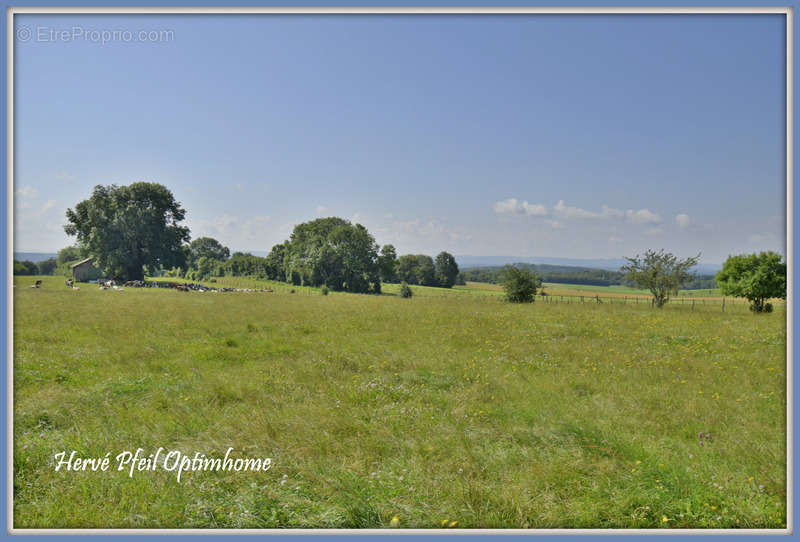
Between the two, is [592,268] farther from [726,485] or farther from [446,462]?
[446,462]

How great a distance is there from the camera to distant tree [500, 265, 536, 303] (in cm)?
2495

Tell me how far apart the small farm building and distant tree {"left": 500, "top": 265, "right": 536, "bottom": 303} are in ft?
72.1

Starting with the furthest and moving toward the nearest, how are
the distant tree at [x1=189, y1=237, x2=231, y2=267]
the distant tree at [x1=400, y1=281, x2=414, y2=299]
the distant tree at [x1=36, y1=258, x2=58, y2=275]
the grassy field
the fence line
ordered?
the distant tree at [x1=400, y1=281, x2=414, y2=299] → the fence line → the distant tree at [x1=189, y1=237, x2=231, y2=267] → the distant tree at [x1=36, y1=258, x2=58, y2=275] → the grassy field

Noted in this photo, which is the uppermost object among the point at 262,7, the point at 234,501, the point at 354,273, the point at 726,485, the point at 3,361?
the point at 262,7

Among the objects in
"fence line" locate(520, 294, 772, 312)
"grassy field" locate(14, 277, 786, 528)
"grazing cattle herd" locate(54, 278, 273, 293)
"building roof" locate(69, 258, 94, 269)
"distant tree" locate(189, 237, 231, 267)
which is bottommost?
"grassy field" locate(14, 277, 786, 528)

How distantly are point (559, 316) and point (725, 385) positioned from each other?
30.2 feet

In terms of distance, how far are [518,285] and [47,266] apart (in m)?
24.3

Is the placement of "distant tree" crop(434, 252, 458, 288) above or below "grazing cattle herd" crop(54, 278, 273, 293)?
above

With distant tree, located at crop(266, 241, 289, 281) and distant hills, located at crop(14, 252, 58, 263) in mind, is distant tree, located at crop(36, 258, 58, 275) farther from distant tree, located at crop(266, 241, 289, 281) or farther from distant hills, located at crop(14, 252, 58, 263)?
distant tree, located at crop(266, 241, 289, 281)

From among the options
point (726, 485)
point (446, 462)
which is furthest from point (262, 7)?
point (726, 485)

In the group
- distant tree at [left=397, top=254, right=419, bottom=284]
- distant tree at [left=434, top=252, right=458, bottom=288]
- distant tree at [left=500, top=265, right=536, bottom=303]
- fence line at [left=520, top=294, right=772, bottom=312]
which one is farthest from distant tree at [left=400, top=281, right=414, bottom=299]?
distant tree at [left=500, top=265, right=536, bottom=303]

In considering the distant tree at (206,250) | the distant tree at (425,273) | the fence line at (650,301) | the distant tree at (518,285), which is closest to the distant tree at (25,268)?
the distant tree at (206,250)

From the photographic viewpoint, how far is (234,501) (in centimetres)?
347

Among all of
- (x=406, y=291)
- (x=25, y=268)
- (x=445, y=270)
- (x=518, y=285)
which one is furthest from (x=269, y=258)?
(x=518, y=285)
